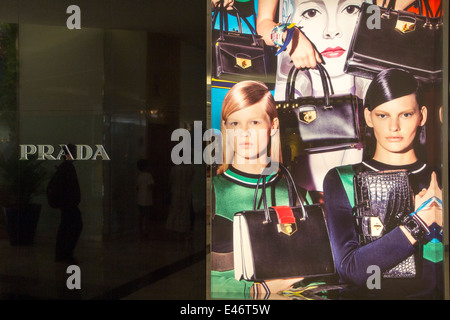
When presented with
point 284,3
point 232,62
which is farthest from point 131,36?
point 284,3

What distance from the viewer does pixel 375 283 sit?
435 cm

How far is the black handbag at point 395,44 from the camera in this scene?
14.1ft

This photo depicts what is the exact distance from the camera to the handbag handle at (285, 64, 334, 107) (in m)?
4.32

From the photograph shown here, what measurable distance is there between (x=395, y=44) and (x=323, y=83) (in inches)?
33.5

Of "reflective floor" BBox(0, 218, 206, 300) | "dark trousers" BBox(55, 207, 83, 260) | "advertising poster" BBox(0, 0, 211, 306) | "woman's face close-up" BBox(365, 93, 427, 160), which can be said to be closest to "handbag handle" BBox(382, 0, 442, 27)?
"woman's face close-up" BBox(365, 93, 427, 160)

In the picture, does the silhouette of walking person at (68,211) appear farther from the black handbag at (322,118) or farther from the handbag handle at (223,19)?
the black handbag at (322,118)

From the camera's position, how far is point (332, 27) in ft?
14.2

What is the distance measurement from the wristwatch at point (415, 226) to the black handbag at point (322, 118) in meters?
0.94

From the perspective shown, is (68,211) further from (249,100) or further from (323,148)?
(323,148)

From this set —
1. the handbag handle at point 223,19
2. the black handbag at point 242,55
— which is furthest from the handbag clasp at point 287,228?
the handbag handle at point 223,19

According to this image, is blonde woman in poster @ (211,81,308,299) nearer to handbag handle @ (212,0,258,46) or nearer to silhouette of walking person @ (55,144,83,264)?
handbag handle @ (212,0,258,46)

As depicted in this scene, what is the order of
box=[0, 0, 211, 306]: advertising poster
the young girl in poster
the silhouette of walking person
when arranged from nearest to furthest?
the young girl in poster → box=[0, 0, 211, 306]: advertising poster → the silhouette of walking person

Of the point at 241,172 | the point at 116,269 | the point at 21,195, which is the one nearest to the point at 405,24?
the point at 241,172

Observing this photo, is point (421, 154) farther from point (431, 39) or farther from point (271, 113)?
point (271, 113)
